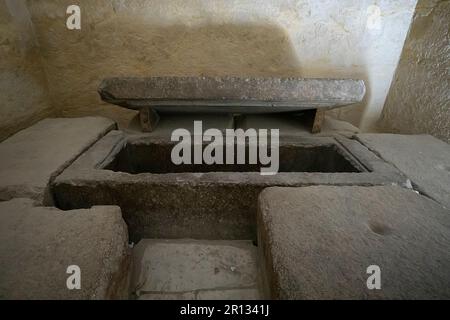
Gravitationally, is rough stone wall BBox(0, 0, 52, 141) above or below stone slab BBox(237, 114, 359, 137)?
above

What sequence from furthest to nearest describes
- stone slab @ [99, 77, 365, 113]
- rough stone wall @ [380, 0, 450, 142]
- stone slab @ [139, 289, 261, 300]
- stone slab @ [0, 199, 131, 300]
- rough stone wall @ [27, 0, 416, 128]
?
rough stone wall @ [27, 0, 416, 128] → rough stone wall @ [380, 0, 450, 142] → stone slab @ [99, 77, 365, 113] → stone slab @ [139, 289, 261, 300] → stone slab @ [0, 199, 131, 300]

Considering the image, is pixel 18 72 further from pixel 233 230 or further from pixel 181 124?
pixel 233 230

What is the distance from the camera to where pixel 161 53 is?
9.84 ft

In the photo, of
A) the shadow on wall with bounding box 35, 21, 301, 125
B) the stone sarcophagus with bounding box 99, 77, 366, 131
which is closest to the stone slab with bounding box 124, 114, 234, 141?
the stone sarcophagus with bounding box 99, 77, 366, 131

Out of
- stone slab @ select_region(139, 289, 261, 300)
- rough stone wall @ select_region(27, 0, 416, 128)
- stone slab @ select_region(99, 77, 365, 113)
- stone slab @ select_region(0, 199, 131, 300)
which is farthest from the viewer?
rough stone wall @ select_region(27, 0, 416, 128)

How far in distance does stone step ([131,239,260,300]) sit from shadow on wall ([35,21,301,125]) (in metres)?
2.18

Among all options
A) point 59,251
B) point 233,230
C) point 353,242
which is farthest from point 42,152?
point 353,242

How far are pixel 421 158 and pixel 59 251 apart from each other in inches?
95.9

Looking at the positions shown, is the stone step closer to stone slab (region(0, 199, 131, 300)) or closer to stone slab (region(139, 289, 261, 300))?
stone slab (region(139, 289, 261, 300))

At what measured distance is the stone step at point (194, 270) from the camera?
55.4 inches

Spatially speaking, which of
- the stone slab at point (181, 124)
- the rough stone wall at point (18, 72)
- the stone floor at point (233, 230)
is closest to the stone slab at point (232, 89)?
the stone slab at point (181, 124)

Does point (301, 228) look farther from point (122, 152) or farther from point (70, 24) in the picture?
point (70, 24)

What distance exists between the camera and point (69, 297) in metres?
0.88

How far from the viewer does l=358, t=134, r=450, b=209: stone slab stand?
5.19ft
